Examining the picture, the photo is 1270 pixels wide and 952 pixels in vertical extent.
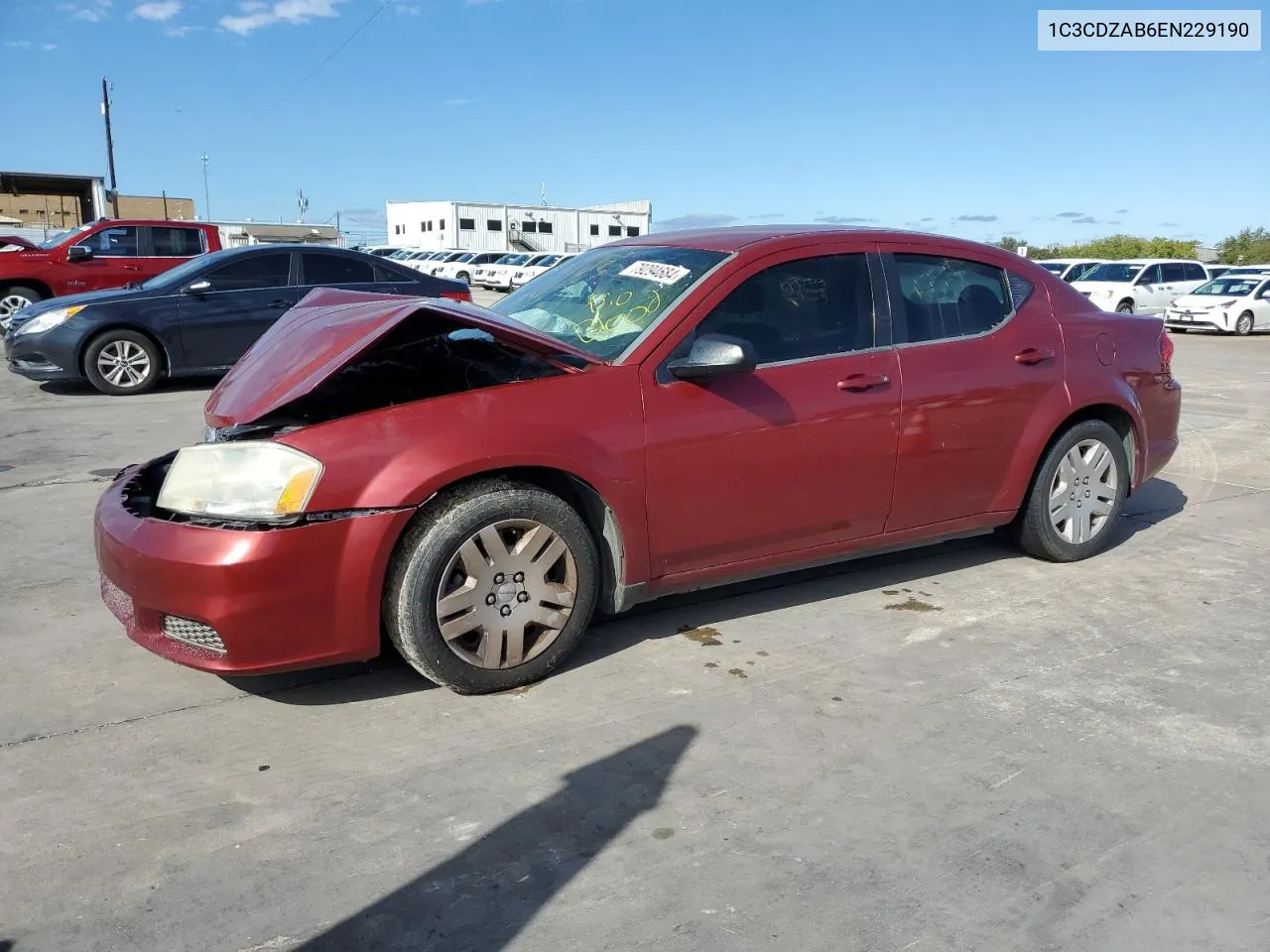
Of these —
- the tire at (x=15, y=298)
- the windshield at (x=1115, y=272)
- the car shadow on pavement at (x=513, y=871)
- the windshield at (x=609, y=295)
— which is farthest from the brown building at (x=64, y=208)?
the car shadow on pavement at (x=513, y=871)

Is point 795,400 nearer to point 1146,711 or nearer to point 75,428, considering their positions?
point 1146,711

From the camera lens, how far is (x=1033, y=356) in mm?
4754

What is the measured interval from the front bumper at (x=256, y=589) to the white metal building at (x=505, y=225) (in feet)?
201

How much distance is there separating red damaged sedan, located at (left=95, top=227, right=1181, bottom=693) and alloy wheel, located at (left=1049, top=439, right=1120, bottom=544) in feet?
0.06

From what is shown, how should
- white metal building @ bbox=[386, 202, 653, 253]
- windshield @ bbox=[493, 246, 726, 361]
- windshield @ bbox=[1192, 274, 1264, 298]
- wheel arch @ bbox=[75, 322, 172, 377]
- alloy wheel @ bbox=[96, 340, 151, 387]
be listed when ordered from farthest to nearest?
white metal building @ bbox=[386, 202, 653, 253] < windshield @ bbox=[1192, 274, 1264, 298] < alloy wheel @ bbox=[96, 340, 151, 387] < wheel arch @ bbox=[75, 322, 172, 377] < windshield @ bbox=[493, 246, 726, 361]

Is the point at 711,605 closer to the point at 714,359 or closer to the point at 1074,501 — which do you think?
the point at 714,359

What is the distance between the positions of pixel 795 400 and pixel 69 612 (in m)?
3.13

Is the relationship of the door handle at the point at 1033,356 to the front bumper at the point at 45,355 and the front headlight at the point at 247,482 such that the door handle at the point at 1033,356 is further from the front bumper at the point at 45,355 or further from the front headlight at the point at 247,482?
the front bumper at the point at 45,355

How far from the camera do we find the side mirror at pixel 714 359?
3.69 meters

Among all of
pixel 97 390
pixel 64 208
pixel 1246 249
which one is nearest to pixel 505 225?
pixel 64 208

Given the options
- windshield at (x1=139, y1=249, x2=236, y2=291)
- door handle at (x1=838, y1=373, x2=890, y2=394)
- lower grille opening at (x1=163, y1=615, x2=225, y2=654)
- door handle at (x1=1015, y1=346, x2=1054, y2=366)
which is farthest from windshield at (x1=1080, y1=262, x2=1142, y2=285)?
lower grille opening at (x1=163, y1=615, x2=225, y2=654)

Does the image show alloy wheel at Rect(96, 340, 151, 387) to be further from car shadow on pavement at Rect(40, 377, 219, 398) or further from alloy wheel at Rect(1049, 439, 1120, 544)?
alloy wheel at Rect(1049, 439, 1120, 544)

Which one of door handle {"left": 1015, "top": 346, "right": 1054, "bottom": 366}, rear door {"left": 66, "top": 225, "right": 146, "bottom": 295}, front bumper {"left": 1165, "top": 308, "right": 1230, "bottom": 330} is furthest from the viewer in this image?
front bumper {"left": 1165, "top": 308, "right": 1230, "bottom": 330}

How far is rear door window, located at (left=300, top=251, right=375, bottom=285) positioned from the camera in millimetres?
10648
